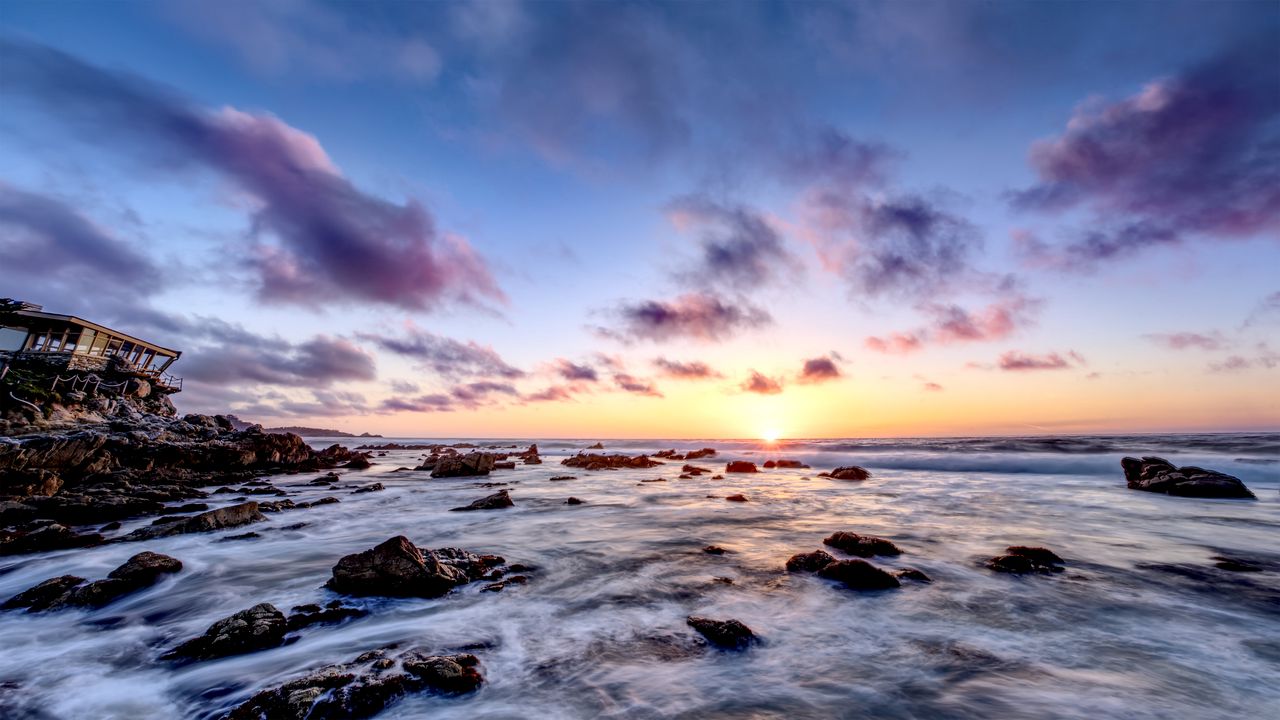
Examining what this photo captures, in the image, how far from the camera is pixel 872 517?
1421 centimetres

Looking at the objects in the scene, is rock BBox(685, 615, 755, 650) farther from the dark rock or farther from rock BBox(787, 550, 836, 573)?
the dark rock

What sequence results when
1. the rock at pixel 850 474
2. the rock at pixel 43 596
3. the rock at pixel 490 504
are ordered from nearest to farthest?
1. the rock at pixel 43 596
2. the rock at pixel 490 504
3. the rock at pixel 850 474

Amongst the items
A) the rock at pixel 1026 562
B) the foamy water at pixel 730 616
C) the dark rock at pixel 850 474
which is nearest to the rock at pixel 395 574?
the foamy water at pixel 730 616

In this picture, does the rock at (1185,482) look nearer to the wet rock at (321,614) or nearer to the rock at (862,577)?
the rock at (862,577)

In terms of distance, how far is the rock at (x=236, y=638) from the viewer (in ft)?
18.0

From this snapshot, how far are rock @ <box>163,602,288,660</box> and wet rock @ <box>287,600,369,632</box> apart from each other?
0.40 metres

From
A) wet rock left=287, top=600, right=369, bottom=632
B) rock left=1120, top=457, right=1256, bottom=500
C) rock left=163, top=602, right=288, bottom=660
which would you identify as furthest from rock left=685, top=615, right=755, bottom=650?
rock left=1120, top=457, right=1256, bottom=500

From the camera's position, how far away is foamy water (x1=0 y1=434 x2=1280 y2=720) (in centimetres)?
458

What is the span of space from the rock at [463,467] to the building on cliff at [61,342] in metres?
28.1

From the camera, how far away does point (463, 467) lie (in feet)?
95.7

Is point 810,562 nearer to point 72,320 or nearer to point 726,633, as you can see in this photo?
point 726,633

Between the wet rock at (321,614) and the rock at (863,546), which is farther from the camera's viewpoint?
the rock at (863,546)

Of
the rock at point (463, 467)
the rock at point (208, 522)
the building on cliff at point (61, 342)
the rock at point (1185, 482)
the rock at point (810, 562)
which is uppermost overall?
the building on cliff at point (61, 342)

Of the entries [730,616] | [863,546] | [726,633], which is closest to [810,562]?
[863,546]
